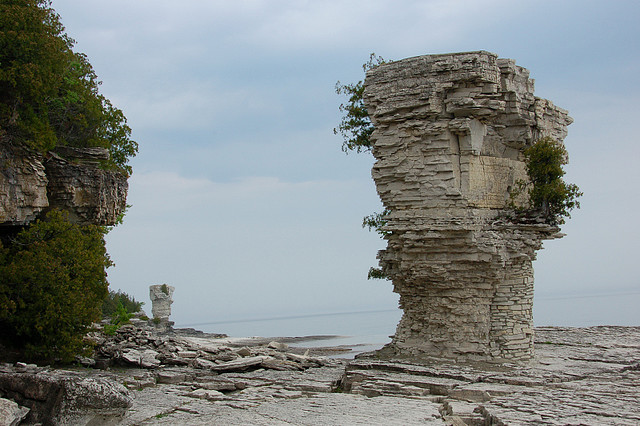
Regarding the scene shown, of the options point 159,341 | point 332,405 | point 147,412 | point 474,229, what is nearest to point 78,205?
point 159,341

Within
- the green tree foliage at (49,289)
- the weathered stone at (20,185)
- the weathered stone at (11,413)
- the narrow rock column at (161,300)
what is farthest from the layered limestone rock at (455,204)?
the narrow rock column at (161,300)

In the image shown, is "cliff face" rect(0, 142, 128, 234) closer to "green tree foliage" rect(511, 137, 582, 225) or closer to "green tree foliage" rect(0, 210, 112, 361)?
"green tree foliage" rect(0, 210, 112, 361)

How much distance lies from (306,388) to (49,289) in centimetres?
621

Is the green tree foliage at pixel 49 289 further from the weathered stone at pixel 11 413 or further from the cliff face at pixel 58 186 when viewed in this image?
the weathered stone at pixel 11 413

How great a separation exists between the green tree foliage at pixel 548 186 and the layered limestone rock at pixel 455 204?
0.47m

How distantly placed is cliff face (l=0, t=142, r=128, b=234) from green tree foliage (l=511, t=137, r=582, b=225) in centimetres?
1119

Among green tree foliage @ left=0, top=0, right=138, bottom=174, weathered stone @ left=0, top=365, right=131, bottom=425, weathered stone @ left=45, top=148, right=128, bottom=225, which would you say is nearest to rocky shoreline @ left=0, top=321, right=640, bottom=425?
weathered stone @ left=0, top=365, right=131, bottom=425

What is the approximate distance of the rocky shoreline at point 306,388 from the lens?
10.2 metres

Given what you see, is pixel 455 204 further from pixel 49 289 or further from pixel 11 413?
pixel 11 413

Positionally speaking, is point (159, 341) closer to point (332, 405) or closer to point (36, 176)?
point (36, 176)

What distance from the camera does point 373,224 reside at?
25.0m

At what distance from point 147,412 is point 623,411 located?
8.20 m

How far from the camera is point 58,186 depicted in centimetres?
1580

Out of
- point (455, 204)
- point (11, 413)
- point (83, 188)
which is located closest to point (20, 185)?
point (83, 188)
